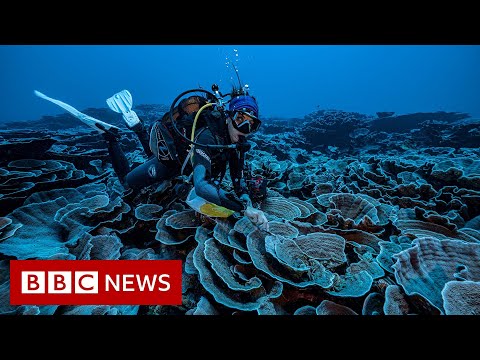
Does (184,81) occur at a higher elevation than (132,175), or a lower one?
higher

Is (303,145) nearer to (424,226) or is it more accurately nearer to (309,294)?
(424,226)

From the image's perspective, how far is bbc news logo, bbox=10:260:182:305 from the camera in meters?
2.03

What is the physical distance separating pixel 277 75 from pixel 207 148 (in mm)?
150332

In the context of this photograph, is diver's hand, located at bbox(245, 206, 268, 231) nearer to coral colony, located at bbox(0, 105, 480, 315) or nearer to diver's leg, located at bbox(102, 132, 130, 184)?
coral colony, located at bbox(0, 105, 480, 315)

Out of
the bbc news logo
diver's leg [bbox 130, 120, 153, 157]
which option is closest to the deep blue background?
diver's leg [bbox 130, 120, 153, 157]

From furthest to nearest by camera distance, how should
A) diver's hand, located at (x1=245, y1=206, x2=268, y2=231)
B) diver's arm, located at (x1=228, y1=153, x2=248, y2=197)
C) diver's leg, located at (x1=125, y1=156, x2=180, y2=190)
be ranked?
1. diver's leg, located at (x1=125, y1=156, x2=180, y2=190)
2. diver's arm, located at (x1=228, y1=153, x2=248, y2=197)
3. diver's hand, located at (x1=245, y1=206, x2=268, y2=231)

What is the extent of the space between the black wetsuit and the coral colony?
422 mm

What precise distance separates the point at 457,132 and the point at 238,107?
37.4ft

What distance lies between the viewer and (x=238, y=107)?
2811 mm

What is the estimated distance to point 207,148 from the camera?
2.71m

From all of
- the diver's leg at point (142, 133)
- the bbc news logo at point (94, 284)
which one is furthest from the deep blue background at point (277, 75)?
the bbc news logo at point (94, 284)
